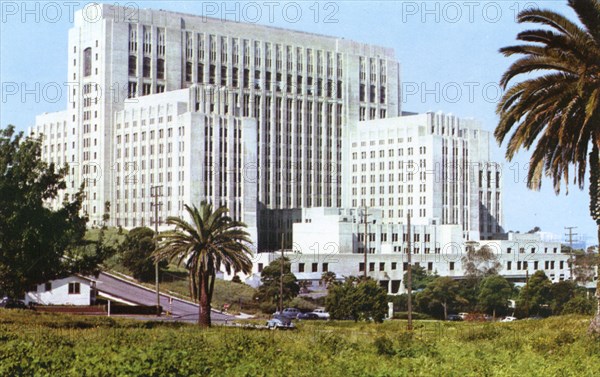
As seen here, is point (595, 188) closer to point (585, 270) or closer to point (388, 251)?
point (585, 270)

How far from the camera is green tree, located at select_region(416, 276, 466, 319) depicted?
123m

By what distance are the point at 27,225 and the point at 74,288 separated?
4710 cm

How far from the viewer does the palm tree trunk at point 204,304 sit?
5996 centimetres

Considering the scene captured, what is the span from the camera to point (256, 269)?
5650 inches

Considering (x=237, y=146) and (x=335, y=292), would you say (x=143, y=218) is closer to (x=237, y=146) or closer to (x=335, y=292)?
(x=237, y=146)

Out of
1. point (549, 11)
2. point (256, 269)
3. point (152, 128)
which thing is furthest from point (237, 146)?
point (549, 11)

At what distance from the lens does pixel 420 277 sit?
483 ft

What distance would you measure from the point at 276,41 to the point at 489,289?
8185 cm

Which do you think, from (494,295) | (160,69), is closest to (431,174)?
(160,69)

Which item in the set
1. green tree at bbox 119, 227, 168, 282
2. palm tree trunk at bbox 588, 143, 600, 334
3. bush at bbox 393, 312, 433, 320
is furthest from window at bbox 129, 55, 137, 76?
palm tree trunk at bbox 588, 143, 600, 334

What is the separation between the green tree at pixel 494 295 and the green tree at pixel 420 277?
13038 mm

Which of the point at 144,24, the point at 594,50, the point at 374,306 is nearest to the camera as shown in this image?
the point at 594,50

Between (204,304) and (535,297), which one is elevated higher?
(204,304)

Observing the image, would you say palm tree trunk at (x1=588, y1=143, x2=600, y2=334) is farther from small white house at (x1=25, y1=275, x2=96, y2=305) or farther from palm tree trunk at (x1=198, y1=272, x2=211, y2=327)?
small white house at (x1=25, y1=275, x2=96, y2=305)
